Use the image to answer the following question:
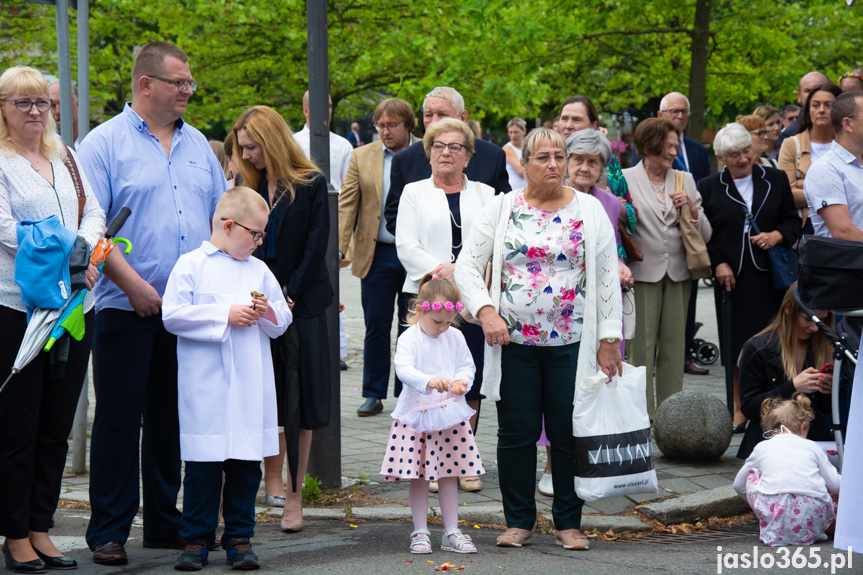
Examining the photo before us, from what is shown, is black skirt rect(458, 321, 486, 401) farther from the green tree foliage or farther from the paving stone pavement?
the green tree foliage

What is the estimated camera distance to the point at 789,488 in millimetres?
5723

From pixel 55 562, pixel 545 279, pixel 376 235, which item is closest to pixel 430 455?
pixel 545 279

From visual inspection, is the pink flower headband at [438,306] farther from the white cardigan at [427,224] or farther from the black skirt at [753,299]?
the black skirt at [753,299]

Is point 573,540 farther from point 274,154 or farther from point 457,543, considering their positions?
point 274,154

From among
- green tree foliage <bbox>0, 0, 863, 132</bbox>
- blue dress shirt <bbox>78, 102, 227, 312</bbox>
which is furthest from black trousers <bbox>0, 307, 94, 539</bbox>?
green tree foliage <bbox>0, 0, 863, 132</bbox>

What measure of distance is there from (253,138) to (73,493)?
8.26 feet

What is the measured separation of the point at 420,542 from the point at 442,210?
7.11ft

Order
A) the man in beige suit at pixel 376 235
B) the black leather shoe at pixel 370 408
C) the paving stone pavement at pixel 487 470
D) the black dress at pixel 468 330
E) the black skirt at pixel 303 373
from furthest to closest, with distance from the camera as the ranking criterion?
1. the black leather shoe at pixel 370 408
2. the man in beige suit at pixel 376 235
3. the black dress at pixel 468 330
4. the paving stone pavement at pixel 487 470
5. the black skirt at pixel 303 373

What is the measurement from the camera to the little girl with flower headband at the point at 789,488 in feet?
18.7

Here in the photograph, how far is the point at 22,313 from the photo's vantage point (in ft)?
16.0

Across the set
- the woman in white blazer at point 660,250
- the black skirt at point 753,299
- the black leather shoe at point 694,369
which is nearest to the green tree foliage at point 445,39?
the black leather shoe at point 694,369

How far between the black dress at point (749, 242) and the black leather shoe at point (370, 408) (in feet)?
9.55

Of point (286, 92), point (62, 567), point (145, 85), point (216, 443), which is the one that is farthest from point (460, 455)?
point (286, 92)

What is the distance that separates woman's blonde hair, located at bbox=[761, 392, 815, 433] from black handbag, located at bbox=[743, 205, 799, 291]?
198 centimetres
